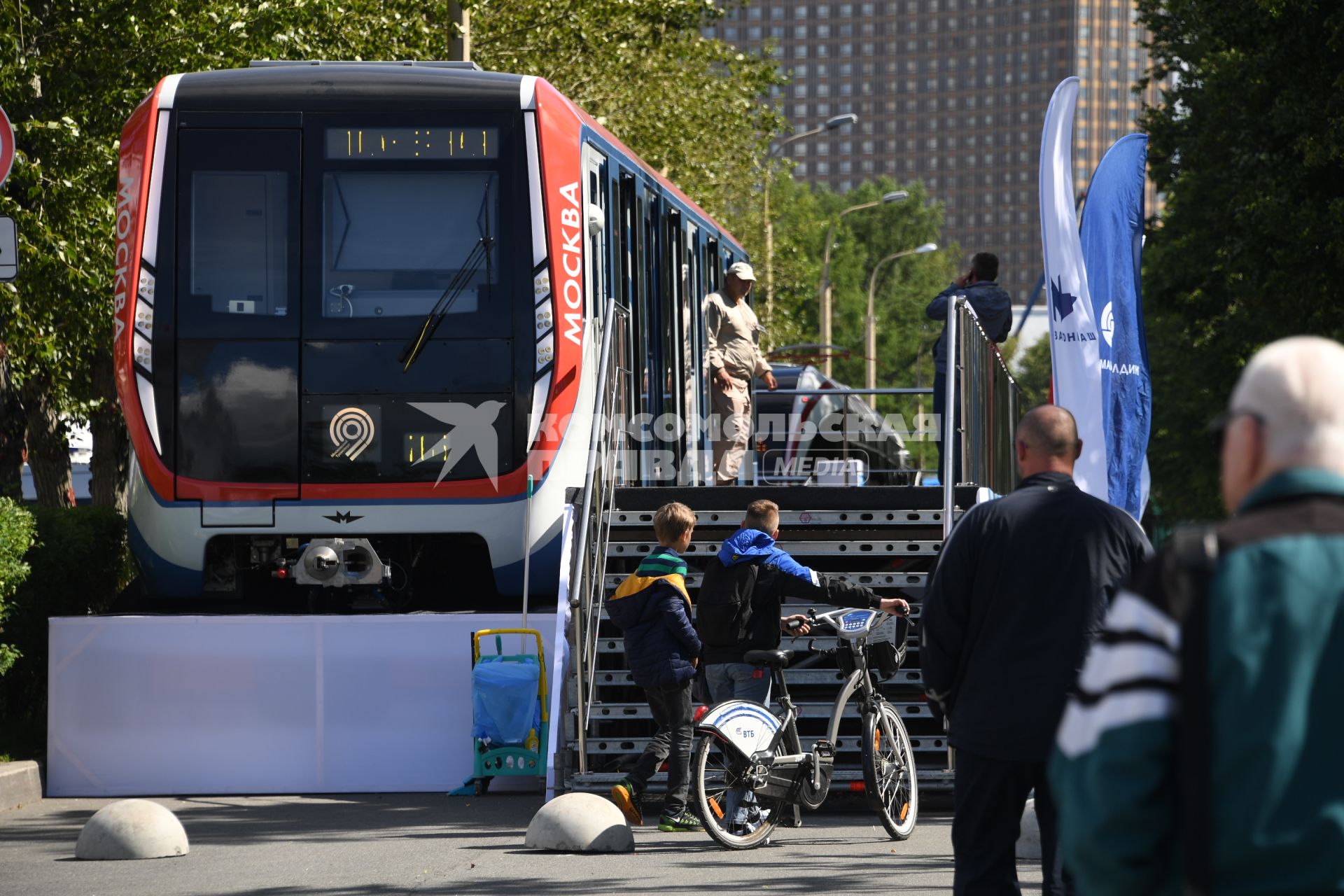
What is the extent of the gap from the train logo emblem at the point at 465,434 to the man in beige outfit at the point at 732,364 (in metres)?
3.80

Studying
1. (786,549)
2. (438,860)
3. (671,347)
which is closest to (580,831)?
(438,860)

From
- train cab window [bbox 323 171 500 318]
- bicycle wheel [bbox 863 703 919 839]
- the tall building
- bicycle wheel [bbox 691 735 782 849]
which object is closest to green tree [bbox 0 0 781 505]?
train cab window [bbox 323 171 500 318]

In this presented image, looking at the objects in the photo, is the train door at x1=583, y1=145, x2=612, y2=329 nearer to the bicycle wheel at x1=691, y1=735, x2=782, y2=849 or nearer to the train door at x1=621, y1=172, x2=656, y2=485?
the train door at x1=621, y1=172, x2=656, y2=485

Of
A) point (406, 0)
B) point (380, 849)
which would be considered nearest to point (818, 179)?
point (406, 0)

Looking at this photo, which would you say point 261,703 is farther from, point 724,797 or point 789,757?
point 789,757

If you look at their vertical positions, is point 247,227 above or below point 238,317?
above

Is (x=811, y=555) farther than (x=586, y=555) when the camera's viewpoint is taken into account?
Yes

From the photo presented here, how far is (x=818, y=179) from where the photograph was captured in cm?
19388

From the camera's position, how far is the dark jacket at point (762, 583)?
9305mm

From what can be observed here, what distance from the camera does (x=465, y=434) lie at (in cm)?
1113

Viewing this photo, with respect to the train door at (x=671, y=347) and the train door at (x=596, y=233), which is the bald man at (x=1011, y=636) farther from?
the train door at (x=671, y=347)

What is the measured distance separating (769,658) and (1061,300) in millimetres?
2591

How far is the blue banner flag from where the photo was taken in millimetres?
10359

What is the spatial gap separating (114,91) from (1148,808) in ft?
47.0
